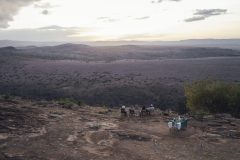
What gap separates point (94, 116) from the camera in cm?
3031

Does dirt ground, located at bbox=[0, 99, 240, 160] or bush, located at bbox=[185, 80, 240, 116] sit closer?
dirt ground, located at bbox=[0, 99, 240, 160]

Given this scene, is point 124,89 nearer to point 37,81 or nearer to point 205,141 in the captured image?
point 37,81

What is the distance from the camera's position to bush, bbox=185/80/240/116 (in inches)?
1385

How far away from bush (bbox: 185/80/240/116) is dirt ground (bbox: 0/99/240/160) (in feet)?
→ 17.1

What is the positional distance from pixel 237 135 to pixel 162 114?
324 inches

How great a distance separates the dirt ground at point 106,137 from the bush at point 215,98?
521 cm

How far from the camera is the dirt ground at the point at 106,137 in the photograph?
65.2 feet

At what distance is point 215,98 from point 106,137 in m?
15.7

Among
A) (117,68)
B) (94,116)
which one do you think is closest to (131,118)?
(94,116)

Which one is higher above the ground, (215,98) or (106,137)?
(215,98)

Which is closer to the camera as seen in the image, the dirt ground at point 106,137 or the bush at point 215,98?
the dirt ground at point 106,137

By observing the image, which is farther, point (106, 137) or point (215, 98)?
point (215, 98)

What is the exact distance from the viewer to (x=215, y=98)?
3572 centimetres

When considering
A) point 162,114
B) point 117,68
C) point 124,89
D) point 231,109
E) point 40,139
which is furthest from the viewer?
point 117,68
